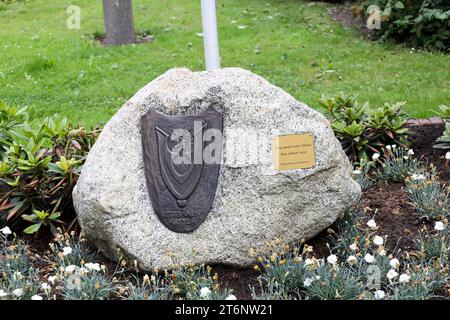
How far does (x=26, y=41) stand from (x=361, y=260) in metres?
7.44

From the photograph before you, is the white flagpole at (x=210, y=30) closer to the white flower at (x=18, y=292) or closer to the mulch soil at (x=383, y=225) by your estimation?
the mulch soil at (x=383, y=225)

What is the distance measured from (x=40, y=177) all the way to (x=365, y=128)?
2.77 metres

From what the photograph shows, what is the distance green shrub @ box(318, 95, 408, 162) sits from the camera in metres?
5.62

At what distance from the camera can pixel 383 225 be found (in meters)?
4.71

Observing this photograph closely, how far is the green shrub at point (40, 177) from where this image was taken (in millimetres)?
4738

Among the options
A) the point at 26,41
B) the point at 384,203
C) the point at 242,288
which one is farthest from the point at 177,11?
the point at 242,288

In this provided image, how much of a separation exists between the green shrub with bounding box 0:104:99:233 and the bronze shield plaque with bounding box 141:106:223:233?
32.2 inches

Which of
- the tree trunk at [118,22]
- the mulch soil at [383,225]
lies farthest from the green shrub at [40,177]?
the tree trunk at [118,22]

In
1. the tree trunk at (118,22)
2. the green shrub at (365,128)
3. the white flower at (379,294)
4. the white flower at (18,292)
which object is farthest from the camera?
the tree trunk at (118,22)

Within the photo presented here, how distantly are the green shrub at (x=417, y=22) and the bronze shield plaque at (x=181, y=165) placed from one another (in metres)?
5.31

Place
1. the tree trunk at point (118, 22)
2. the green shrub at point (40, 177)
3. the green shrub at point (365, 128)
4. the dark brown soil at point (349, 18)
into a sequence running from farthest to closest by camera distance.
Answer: the dark brown soil at point (349, 18) → the tree trunk at point (118, 22) → the green shrub at point (365, 128) → the green shrub at point (40, 177)

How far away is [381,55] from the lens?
880cm

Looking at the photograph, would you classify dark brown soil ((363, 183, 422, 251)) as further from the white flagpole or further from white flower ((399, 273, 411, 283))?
the white flagpole

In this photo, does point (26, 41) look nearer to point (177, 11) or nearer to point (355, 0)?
point (177, 11)
